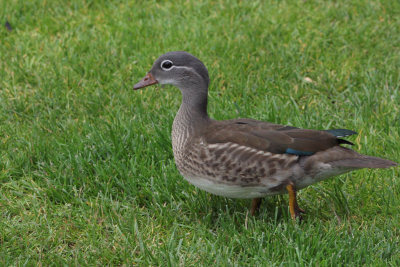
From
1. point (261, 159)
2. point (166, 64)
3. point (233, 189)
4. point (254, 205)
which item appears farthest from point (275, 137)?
point (166, 64)

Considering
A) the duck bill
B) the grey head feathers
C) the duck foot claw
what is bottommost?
the duck foot claw

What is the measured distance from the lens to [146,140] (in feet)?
17.9

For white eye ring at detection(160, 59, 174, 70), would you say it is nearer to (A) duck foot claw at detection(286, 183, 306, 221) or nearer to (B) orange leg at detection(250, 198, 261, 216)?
(B) orange leg at detection(250, 198, 261, 216)

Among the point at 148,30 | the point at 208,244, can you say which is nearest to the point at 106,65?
the point at 148,30

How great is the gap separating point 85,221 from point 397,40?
4364 millimetres

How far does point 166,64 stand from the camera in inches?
186

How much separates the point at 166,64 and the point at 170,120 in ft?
3.36

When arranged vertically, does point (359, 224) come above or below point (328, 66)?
below

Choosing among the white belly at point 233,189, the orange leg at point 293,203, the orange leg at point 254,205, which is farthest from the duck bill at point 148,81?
the orange leg at point 293,203

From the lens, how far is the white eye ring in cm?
471

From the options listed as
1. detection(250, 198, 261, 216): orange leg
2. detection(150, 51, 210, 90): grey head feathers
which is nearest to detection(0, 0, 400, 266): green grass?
detection(250, 198, 261, 216): orange leg

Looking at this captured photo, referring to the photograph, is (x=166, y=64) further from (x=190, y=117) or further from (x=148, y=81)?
(x=190, y=117)

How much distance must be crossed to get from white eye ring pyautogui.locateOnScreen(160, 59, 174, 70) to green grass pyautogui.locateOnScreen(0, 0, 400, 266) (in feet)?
2.72

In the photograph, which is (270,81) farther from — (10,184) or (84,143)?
(10,184)
